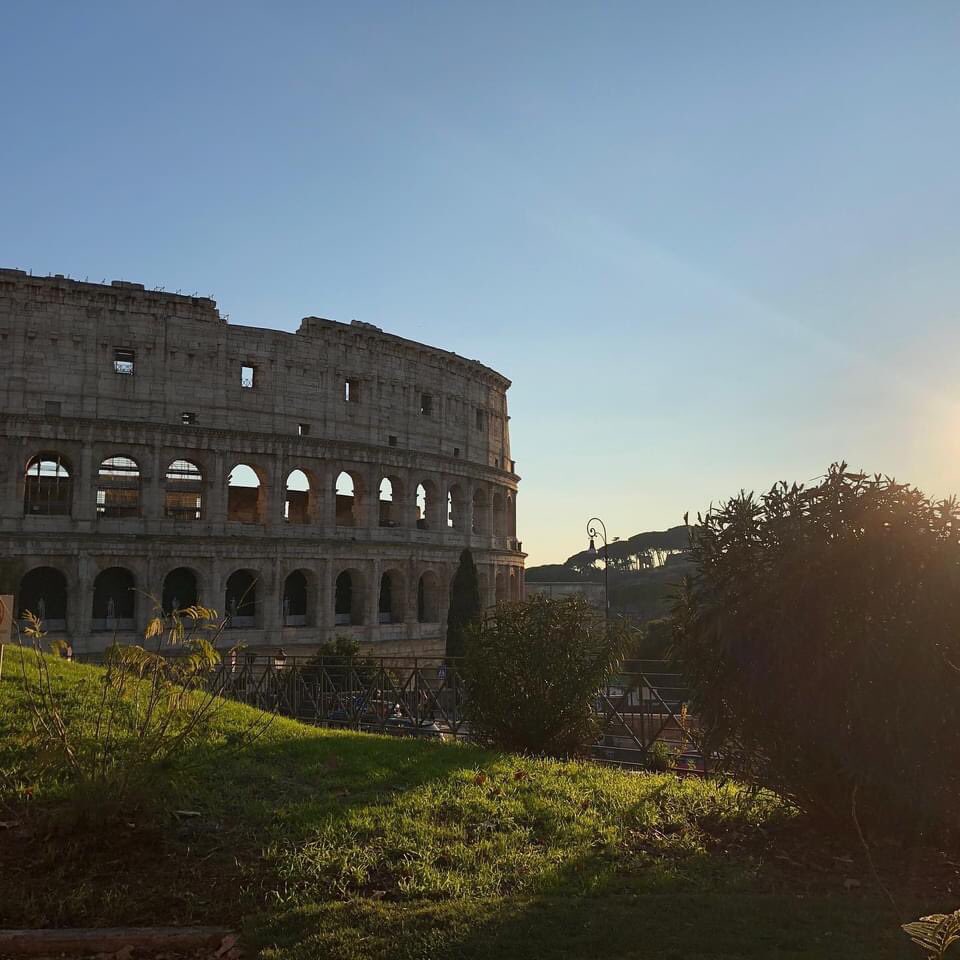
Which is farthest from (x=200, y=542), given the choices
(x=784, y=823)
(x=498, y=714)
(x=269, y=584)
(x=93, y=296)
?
(x=784, y=823)

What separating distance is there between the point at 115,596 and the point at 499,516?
2196 centimetres

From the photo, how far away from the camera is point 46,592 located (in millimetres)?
35750

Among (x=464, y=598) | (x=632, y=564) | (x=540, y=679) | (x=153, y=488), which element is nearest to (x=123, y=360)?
(x=153, y=488)

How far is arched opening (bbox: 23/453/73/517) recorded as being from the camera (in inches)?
1404

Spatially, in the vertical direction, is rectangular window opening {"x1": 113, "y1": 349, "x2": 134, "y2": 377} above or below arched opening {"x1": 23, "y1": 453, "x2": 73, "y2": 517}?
above

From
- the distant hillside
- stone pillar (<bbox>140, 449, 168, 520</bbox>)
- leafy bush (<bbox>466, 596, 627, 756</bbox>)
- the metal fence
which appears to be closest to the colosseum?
stone pillar (<bbox>140, 449, 168, 520</bbox>)

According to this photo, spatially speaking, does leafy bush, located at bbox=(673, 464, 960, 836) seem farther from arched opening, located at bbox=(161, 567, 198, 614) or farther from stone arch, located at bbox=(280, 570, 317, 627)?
arched opening, located at bbox=(161, 567, 198, 614)

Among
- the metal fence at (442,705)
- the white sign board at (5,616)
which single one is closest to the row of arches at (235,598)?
the metal fence at (442,705)

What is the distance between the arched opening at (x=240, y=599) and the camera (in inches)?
1469

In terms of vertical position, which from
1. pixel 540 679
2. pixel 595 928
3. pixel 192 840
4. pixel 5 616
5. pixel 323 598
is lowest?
pixel 595 928

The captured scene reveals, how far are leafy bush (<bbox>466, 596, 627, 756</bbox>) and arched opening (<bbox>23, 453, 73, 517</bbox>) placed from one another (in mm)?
28244

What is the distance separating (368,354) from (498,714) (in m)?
32.2

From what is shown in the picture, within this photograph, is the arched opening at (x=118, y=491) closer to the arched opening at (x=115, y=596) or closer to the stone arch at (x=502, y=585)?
the arched opening at (x=115, y=596)

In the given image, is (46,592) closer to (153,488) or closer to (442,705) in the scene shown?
(153,488)
